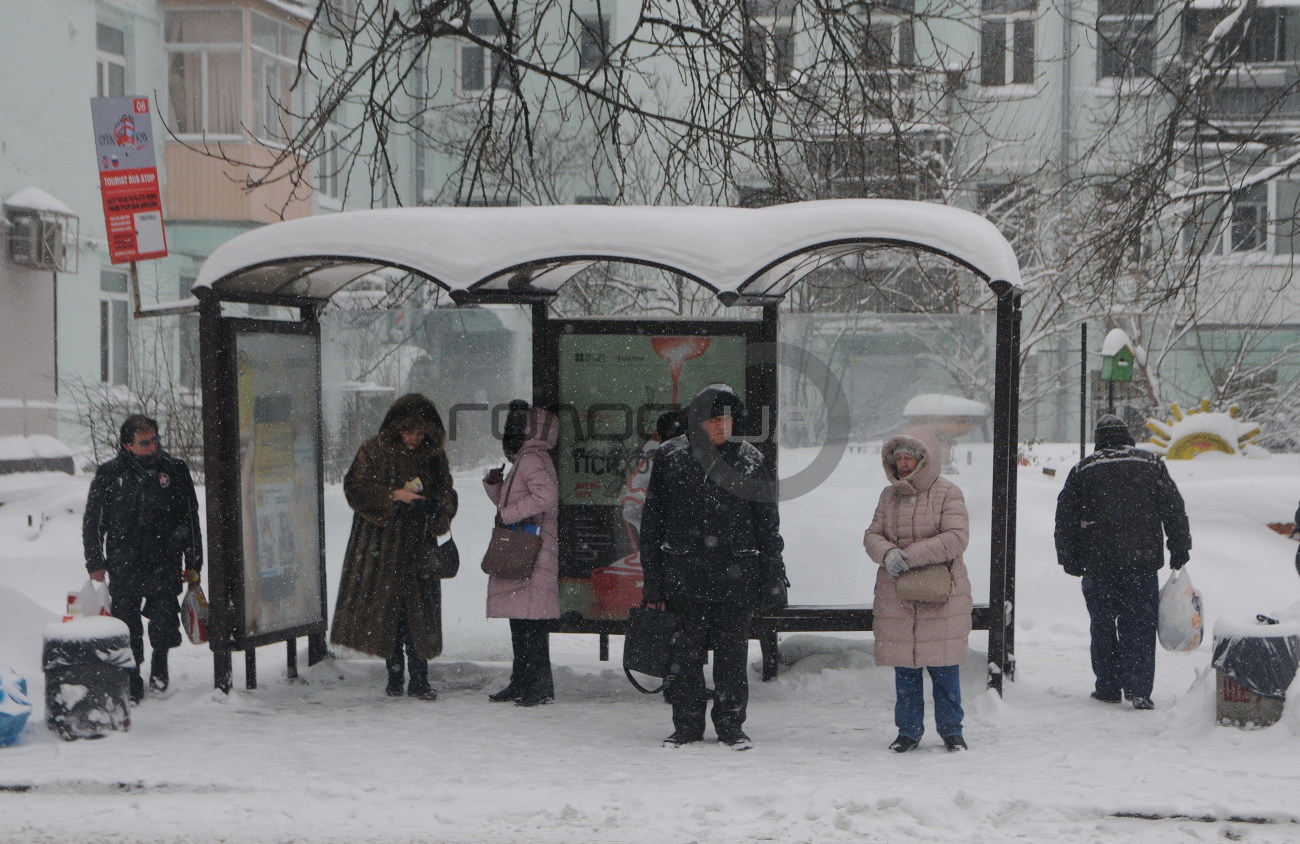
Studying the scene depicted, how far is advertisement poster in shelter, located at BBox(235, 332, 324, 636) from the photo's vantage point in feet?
25.3

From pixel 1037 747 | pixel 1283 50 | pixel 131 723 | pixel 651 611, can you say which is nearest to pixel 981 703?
pixel 1037 747

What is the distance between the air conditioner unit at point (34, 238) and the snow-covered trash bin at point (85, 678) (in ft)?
34.2

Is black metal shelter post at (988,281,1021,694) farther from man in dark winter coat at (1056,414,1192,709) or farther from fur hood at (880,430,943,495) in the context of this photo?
fur hood at (880,430,943,495)

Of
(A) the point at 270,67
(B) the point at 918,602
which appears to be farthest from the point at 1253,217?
(B) the point at 918,602

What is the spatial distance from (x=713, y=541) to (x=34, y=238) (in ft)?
40.0

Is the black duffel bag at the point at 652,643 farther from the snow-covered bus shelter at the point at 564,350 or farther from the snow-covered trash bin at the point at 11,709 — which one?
the snow-covered trash bin at the point at 11,709

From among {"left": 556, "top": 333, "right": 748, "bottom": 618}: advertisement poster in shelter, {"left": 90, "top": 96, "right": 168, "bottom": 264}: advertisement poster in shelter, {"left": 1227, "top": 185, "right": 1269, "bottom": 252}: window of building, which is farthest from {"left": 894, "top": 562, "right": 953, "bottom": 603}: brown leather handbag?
{"left": 1227, "top": 185, "right": 1269, "bottom": 252}: window of building

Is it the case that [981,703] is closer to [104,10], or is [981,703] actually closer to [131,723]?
[131,723]

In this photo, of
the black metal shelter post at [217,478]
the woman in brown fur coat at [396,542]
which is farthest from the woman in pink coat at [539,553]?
the black metal shelter post at [217,478]

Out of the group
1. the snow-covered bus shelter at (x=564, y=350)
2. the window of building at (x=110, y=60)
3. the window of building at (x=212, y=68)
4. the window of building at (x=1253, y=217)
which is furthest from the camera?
the window of building at (x=1253, y=217)

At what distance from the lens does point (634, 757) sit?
629cm

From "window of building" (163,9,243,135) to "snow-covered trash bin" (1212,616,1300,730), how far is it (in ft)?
53.4

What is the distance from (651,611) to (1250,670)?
8.82ft

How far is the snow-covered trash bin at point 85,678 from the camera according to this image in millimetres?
6484
